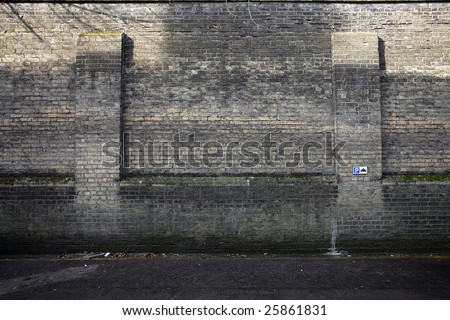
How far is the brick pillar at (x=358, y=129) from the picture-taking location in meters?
5.68

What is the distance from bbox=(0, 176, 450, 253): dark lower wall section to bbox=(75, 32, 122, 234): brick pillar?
10 cm

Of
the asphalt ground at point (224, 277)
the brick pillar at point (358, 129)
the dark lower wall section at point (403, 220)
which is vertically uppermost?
the brick pillar at point (358, 129)

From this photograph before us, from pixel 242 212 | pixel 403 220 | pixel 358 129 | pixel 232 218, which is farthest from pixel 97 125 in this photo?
pixel 403 220

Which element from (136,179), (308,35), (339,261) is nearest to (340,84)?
(308,35)

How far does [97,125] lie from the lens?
5.69 m

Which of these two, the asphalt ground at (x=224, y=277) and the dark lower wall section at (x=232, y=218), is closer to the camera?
the asphalt ground at (x=224, y=277)

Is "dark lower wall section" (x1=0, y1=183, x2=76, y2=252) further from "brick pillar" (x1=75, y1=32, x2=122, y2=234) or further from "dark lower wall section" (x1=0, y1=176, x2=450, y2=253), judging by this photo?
"brick pillar" (x1=75, y1=32, x2=122, y2=234)

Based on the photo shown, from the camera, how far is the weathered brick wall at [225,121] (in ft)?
18.6

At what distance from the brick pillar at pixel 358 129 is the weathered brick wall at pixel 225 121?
0.09ft

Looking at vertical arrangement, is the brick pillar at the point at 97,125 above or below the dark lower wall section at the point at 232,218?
above

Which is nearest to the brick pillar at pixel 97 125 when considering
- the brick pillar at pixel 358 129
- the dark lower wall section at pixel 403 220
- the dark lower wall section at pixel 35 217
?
the dark lower wall section at pixel 35 217

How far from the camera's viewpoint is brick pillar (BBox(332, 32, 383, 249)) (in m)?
5.68

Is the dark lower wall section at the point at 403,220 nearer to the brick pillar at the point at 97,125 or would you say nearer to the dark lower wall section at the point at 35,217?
the brick pillar at the point at 97,125
